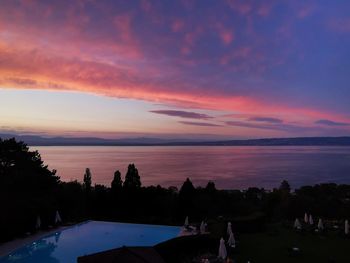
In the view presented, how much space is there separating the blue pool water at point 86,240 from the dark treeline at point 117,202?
4.53ft

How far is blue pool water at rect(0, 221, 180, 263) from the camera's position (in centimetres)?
1388

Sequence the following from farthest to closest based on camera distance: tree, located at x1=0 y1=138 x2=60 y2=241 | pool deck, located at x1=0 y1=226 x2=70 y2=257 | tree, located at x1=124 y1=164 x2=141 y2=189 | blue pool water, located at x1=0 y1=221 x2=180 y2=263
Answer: tree, located at x1=124 y1=164 x2=141 y2=189 → tree, located at x1=0 y1=138 x2=60 y2=241 → pool deck, located at x1=0 y1=226 x2=70 y2=257 → blue pool water, located at x1=0 y1=221 x2=180 y2=263

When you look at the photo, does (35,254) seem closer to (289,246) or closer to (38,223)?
(38,223)

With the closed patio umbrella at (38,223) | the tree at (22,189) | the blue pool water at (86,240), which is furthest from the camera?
the closed patio umbrella at (38,223)

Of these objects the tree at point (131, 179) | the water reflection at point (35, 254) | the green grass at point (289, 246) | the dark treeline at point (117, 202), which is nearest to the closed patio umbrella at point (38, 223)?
the dark treeline at point (117, 202)

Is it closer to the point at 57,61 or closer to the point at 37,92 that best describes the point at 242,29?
the point at 57,61

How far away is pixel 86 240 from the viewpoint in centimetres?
1648

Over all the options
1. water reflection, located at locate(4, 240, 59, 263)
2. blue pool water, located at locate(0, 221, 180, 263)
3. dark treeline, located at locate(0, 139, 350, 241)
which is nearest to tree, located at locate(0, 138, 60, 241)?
dark treeline, located at locate(0, 139, 350, 241)

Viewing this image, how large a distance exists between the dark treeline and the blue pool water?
54.4 inches

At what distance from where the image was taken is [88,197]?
914 inches

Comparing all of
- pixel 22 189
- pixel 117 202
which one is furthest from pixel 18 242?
pixel 117 202

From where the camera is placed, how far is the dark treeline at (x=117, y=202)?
56.2ft

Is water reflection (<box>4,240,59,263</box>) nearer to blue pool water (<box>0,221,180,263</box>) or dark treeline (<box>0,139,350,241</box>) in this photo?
blue pool water (<box>0,221,180,263</box>)

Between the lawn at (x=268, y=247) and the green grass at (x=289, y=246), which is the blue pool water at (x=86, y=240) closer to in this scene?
the lawn at (x=268, y=247)
